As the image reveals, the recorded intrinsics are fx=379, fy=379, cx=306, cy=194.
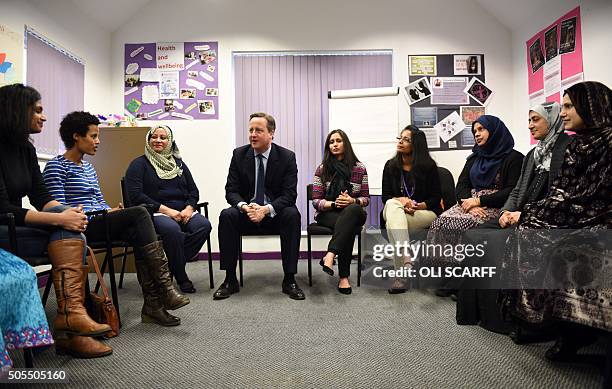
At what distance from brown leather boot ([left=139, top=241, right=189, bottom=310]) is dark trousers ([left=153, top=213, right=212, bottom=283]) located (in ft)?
2.04

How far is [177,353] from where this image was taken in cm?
154

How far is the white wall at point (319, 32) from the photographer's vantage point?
3.92m

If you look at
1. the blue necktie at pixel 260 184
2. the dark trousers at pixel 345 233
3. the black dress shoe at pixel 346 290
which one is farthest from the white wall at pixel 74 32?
the black dress shoe at pixel 346 290

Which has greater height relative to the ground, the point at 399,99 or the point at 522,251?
the point at 399,99

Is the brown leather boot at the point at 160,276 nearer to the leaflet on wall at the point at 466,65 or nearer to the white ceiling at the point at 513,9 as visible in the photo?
the leaflet on wall at the point at 466,65

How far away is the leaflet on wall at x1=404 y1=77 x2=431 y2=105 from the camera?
3916 mm

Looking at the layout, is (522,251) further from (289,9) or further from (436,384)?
(289,9)

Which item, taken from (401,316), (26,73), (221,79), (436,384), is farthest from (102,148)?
(436,384)

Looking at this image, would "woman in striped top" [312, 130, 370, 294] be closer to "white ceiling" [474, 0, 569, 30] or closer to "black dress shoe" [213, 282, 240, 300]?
"black dress shoe" [213, 282, 240, 300]

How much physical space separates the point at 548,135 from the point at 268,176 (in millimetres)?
1725

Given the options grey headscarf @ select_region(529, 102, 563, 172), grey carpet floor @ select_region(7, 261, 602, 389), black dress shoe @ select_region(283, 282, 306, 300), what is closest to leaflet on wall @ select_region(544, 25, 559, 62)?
grey headscarf @ select_region(529, 102, 563, 172)

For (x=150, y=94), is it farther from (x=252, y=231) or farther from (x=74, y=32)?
(x=252, y=231)

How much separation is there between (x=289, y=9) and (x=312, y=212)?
7.02 ft

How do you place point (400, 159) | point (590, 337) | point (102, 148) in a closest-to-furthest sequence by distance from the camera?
point (590, 337), point (400, 159), point (102, 148)
